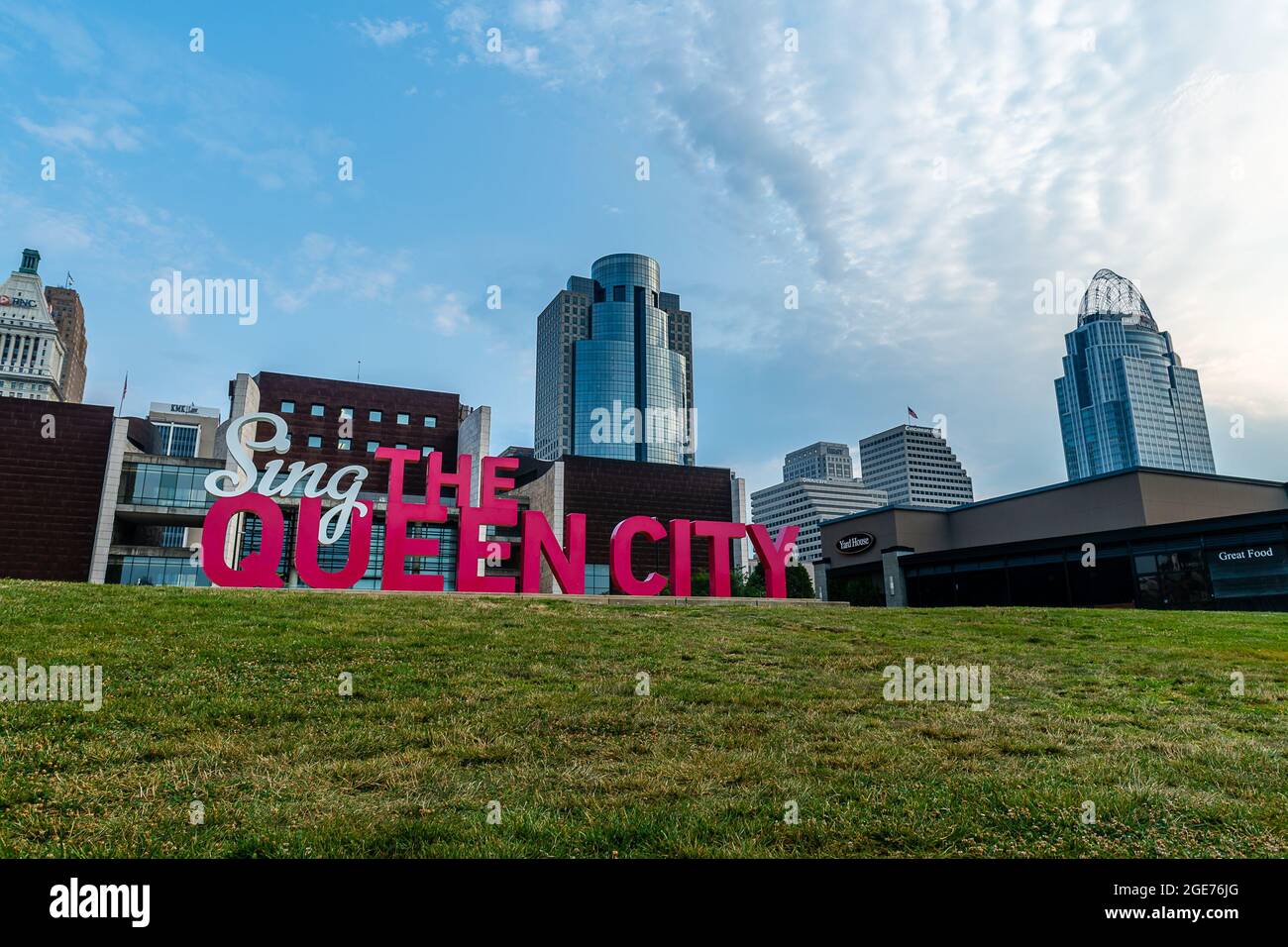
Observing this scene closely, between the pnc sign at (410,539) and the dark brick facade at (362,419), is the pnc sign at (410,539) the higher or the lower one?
the lower one

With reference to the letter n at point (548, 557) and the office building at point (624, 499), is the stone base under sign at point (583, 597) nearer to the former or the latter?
the letter n at point (548, 557)

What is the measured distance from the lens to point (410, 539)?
30.6m

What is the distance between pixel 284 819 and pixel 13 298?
24497 centimetres

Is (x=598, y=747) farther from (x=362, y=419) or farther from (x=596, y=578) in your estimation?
(x=362, y=419)

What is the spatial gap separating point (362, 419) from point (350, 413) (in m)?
1.28

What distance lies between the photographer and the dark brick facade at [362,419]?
72250 mm

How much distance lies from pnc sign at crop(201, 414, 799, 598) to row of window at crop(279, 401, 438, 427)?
130ft

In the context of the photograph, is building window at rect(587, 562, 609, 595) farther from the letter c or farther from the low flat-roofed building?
the letter c

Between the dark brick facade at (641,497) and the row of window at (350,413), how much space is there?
54.0 feet

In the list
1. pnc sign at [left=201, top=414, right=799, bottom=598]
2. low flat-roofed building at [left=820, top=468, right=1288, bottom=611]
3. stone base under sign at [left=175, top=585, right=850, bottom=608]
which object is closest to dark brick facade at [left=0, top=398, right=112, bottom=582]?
pnc sign at [left=201, top=414, right=799, bottom=598]

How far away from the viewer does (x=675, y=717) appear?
430 inches

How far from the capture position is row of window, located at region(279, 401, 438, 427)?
72500 millimetres

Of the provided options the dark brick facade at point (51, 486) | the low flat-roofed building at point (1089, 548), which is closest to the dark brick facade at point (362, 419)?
the dark brick facade at point (51, 486)
